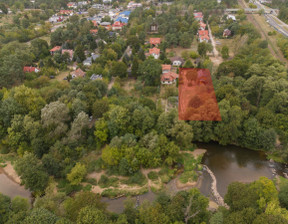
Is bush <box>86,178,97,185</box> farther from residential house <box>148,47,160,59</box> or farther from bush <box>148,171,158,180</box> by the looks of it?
residential house <box>148,47,160,59</box>

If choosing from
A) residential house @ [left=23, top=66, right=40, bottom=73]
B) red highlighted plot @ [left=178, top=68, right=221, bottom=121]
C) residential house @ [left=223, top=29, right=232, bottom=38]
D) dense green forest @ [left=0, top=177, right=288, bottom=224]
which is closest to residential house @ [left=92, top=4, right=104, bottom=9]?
residential house @ [left=223, top=29, right=232, bottom=38]

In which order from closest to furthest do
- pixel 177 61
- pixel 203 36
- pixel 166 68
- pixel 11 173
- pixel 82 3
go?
pixel 11 173 → pixel 166 68 → pixel 177 61 → pixel 203 36 → pixel 82 3

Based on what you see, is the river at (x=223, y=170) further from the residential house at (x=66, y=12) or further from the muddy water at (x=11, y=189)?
the residential house at (x=66, y=12)

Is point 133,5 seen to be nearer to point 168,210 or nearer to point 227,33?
point 227,33

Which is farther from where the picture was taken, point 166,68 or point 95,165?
point 166,68

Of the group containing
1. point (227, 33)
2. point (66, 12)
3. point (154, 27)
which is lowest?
point (66, 12)

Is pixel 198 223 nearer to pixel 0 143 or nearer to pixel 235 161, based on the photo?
pixel 235 161

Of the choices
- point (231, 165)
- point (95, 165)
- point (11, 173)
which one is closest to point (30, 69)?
point (11, 173)
